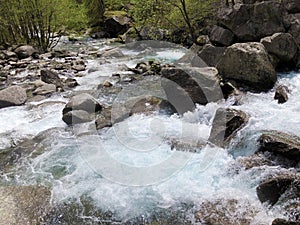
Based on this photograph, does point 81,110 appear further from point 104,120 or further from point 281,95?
point 281,95

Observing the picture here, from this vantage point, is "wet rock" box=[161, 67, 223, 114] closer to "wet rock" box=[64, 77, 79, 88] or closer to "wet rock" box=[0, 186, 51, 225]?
"wet rock" box=[0, 186, 51, 225]

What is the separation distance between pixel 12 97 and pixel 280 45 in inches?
304

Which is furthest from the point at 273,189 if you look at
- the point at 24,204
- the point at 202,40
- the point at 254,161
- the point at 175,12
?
the point at 175,12

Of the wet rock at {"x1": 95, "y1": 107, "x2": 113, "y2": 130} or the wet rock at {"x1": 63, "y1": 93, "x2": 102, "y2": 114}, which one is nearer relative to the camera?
the wet rock at {"x1": 95, "y1": 107, "x2": 113, "y2": 130}

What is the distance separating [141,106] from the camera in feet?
25.0

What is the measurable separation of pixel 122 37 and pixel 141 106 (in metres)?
13.4

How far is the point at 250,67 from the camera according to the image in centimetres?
784

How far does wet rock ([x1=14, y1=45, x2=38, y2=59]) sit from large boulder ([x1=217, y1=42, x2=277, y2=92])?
10.7 meters

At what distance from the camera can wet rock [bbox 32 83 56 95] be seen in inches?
380

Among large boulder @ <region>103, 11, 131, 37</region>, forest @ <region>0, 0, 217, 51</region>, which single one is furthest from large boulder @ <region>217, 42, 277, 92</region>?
large boulder @ <region>103, 11, 131, 37</region>

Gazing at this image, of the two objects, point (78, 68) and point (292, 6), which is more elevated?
point (292, 6)

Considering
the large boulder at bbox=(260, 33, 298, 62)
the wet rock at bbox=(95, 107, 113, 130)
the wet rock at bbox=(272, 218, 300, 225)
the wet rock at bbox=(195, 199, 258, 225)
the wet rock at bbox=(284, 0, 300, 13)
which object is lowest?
the wet rock at bbox=(95, 107, 113, 130)

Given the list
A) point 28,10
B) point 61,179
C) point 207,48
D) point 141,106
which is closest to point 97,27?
point 28,10

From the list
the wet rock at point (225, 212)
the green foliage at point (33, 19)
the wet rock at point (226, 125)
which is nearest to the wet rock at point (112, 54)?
the green foliage at point (33, 19)
